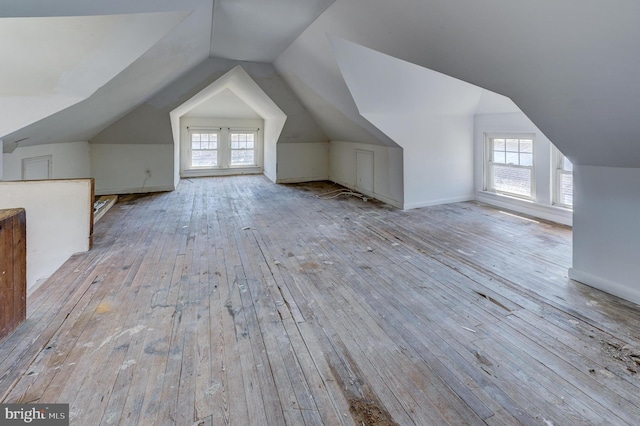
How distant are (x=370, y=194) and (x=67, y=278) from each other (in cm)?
498

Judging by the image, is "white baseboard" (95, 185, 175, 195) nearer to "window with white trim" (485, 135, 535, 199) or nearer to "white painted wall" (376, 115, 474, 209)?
"white painted wall" (376, 115, 474, 209)

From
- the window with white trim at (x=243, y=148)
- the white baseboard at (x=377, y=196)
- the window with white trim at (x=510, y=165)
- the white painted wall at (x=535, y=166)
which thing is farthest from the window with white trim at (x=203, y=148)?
the window with white trim at (x=510, y=165)

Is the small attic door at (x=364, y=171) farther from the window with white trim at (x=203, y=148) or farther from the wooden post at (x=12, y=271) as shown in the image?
the wooden post at (x=12, y=271)

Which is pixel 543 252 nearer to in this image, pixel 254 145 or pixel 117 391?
pixel 117 391

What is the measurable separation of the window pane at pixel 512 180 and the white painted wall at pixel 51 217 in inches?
234

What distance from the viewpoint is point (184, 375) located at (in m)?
1.67

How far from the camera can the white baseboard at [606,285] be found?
2393mm

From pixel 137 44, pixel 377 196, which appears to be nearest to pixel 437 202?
pixel 377 196

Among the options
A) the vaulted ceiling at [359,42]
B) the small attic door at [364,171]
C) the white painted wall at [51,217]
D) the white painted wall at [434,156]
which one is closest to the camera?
the vaulted ceiling at [359,42]

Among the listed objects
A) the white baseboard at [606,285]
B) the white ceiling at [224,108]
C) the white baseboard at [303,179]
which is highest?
the white ceiling at [224,108]

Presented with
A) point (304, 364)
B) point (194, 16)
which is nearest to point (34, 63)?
point (194, 16)

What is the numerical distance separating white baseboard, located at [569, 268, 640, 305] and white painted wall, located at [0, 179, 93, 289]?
15.6ft

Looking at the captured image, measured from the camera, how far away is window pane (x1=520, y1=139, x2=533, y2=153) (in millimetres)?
4953

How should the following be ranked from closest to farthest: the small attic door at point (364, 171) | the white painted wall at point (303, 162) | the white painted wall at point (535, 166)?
the white painted wall at point (535, 166), the small attic door at point (364, 171), the white painted wall at point (303, 162)
